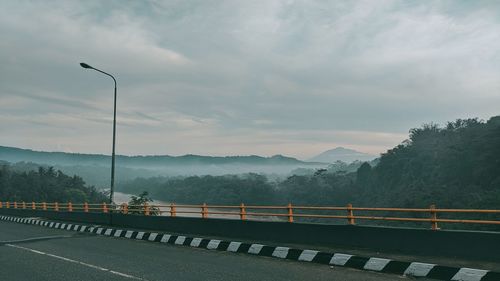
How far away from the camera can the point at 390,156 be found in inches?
4916

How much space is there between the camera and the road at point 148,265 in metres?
8.41

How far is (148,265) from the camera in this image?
9.67 metres

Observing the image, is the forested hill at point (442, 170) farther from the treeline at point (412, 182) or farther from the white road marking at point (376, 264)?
the white road marking at point (376, 264)

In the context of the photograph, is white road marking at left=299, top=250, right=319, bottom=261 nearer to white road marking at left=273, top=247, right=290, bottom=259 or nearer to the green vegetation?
white road marking at left=273, top=247, right=290, bottom=259

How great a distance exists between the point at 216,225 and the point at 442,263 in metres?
7.82

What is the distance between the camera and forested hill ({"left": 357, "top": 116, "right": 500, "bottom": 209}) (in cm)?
7575

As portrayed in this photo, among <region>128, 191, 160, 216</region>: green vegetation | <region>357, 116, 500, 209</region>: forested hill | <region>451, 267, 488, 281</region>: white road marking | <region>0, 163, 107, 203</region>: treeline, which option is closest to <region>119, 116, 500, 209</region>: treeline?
<region>357, 116, 500, 209</region>: forested hill

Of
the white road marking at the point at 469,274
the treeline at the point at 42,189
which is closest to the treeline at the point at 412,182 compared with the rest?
the treeline at the point at 42,189

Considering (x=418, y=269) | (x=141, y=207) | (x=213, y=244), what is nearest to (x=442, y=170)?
(x=141, y=207)

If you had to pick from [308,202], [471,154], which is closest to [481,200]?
[471,154]

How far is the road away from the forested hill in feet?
198

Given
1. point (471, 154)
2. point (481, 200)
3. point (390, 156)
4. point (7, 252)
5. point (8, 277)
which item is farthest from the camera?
point (390, 156)

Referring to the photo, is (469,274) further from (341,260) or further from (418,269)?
(341,260)

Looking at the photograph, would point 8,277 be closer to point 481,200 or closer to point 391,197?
point 481,200
